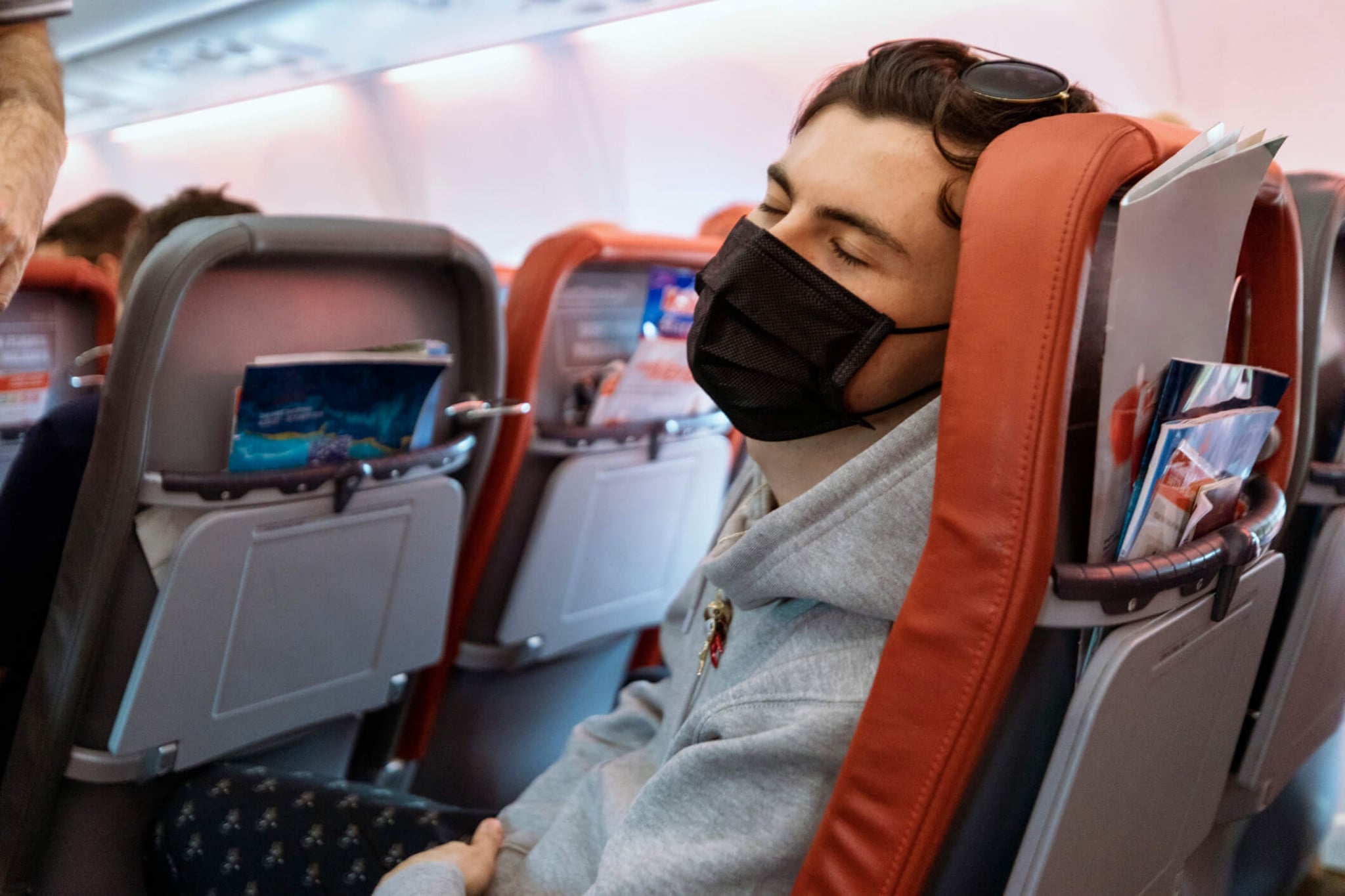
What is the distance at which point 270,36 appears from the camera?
720 centimetres

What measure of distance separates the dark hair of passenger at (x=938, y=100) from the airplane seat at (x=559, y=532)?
97 cm

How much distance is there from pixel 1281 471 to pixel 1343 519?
15.9 inches

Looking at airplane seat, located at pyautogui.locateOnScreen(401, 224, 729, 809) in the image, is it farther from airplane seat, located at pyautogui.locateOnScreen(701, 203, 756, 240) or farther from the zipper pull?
the zipper pull

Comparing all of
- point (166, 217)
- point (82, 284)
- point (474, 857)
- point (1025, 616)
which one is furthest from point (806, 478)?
point (82, 284)

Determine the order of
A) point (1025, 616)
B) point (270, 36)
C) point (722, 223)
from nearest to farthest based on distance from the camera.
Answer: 1. point (1025, 616)
2. point (722, 223)
3. point (270, 36)

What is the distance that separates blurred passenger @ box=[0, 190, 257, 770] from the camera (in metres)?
1.68

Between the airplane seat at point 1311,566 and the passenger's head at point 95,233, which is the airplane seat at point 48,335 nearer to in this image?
the passenger's head at point 95,233

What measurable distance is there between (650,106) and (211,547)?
497 cm

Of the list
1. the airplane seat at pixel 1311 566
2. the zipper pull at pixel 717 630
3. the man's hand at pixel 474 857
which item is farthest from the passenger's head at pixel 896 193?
the man's hand at pixel 474 857

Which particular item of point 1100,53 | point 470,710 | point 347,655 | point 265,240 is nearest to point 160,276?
point 265,240

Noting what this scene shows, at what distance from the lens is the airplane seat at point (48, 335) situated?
227 centimetres

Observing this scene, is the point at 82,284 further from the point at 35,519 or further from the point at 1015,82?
the point at 1015,82

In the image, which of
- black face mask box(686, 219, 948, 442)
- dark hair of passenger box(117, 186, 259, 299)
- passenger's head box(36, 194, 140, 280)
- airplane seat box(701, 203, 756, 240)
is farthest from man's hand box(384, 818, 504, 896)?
passenger's head box(36, 194, 140, 280)

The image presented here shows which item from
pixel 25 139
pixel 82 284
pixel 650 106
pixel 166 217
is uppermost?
pixel 650 106
